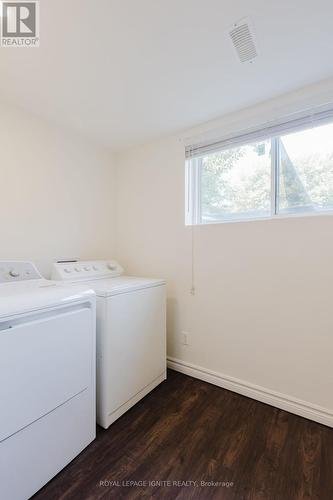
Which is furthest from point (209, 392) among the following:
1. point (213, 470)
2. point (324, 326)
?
point (324, 326)

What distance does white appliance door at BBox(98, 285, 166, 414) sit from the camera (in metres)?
1.47

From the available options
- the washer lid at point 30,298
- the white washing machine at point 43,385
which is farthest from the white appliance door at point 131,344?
the washer lid at point 30,298

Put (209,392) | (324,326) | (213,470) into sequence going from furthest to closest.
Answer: (209,392) → (324,326) → (213,470)

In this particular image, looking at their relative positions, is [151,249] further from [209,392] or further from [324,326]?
[324,326]

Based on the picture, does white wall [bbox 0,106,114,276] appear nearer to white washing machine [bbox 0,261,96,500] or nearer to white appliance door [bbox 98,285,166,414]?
white washing machine [bbox 0,261,96,500]

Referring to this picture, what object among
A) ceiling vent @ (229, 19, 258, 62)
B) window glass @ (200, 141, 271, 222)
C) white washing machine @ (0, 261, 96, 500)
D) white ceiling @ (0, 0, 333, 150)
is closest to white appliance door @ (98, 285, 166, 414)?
white washing machine @ (0, 261, 96, 500)

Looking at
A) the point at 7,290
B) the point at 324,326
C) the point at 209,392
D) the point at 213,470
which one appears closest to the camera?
the point at 213,470

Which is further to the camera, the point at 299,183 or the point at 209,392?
the point at 209,392

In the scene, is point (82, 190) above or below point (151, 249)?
above

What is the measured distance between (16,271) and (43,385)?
0.78 metres

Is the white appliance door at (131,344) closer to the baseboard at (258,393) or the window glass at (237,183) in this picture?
the baseboard at (258,393)

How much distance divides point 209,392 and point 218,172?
5.85ft

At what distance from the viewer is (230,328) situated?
6.10 feet

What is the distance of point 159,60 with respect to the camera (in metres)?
1.31
